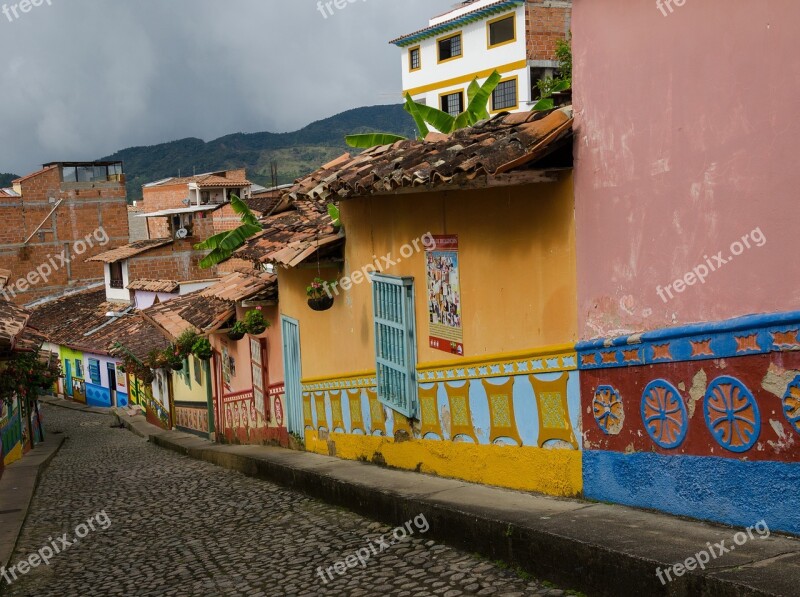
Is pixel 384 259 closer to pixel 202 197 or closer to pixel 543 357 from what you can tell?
pixel 543 357

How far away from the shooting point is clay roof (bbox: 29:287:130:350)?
38438 mm

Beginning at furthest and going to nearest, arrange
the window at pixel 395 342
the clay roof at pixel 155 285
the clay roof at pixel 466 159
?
the clay roof at pixel 155 285
the window at pixel 395 342
the clay roof at pixel 466 159

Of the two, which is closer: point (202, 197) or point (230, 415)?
point (230, 415)

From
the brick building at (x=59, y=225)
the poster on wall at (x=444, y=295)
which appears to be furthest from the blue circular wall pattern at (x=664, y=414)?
the brick building at (x=59, y=225)

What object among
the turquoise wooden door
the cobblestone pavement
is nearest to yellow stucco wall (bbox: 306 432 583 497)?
the cobblestone pavement

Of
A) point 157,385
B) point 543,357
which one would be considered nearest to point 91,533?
point 543,357

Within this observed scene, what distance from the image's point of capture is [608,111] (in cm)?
584

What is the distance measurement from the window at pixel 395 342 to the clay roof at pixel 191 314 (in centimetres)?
573

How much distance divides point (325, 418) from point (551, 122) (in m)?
6.37

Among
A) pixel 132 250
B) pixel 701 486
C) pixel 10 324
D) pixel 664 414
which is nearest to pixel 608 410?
pixel 664 414

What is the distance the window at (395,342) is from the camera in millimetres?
8664

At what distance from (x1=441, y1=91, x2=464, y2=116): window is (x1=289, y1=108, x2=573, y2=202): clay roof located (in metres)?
35.0

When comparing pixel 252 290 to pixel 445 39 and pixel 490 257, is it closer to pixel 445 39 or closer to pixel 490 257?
pixel 490 257

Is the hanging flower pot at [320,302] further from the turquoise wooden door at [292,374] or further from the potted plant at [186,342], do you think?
the potted plant at [186,342]
